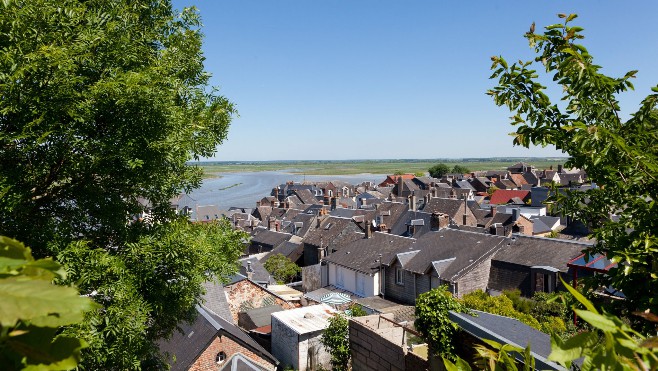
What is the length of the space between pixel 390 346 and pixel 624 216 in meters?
7.32

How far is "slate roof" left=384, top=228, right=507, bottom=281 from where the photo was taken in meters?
30.0

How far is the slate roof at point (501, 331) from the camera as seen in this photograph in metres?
7.81

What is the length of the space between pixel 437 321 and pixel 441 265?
879 inches

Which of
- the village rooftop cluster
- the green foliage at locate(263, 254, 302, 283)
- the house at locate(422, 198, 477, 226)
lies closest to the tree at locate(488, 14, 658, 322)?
the village rooftop cluster

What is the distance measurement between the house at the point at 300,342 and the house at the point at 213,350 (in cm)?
149

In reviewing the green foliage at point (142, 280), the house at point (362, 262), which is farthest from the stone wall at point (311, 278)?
the green foliage at point (142, 280)

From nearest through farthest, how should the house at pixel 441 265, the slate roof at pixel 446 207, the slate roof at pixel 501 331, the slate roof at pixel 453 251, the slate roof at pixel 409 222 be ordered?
1. the slate roof at pixel 501 331
2. the house at pixel 441 265
3. the slate roof at pixel 453 251
4. the slate roof at pixel 409 222
5. the slate roof at pixel 446 207

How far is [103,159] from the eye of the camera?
7832 millimetres

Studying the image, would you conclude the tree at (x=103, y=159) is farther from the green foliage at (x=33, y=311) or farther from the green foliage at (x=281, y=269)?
the green foliage at (x=281, y=269)

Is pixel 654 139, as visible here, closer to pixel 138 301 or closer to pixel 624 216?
pixel 624 216

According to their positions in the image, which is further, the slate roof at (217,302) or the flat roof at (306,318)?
the slate roof at (217,302)

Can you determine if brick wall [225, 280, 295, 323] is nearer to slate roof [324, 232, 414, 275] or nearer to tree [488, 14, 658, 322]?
slate roof [324, 232, 414, 275]

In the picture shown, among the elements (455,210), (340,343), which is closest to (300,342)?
(340,343)

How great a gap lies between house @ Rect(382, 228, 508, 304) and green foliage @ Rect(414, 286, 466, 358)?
2024 cm
